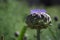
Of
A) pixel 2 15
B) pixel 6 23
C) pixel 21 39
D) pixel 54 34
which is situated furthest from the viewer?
pixel 2 15

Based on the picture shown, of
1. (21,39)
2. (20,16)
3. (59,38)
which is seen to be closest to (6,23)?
(20,16)

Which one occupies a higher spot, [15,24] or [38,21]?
[38,21]

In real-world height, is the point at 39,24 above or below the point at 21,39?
above

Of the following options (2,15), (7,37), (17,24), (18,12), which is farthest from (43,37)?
(18,12)

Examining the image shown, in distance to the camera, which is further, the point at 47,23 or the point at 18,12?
the point at 18,12

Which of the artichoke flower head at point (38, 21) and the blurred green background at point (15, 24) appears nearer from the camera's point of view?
the artichoke flower head at point (38, 21)

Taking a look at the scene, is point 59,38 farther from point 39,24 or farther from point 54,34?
point 39,24

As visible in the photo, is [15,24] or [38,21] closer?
[38,21]

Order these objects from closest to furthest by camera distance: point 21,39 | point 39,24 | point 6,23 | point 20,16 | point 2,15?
point 39,24 < point 21,39 < point 6,23 < point 2,15 < point 20,16

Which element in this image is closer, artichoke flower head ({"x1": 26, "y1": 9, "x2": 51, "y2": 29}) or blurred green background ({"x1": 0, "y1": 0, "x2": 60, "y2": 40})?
artichoke flower head ({"x1": 26, "y1": 9, "x2": 51, "y2": 29})
